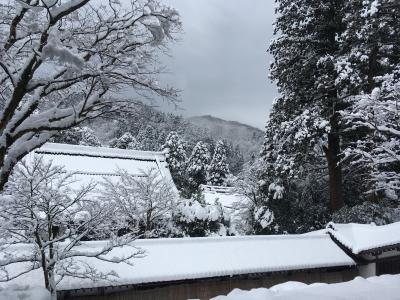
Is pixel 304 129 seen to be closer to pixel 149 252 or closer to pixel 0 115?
pixel 149 252

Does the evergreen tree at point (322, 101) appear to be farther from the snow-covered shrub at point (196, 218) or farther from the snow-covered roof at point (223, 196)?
the snow-covered roof at point (223, 196)

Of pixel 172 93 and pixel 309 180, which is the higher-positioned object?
pixel 172 93

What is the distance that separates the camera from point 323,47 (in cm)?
1994

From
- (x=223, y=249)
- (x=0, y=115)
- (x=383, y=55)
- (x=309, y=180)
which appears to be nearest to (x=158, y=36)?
(x=0, y=115)

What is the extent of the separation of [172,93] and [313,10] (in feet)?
49.2

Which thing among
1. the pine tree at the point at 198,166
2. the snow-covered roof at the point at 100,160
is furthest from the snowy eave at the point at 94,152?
the pine tree at the point at 198,166

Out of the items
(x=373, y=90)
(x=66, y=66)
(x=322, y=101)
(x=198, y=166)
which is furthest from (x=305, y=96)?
(x=198, y=166)

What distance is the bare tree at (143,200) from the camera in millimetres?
16469

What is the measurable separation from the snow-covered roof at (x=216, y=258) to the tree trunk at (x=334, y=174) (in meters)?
4.03

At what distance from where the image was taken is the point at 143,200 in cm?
1738

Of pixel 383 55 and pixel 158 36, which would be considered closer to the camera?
pixel 158 36

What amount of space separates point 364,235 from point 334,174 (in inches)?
211

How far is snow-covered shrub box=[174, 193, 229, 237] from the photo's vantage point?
678 inches

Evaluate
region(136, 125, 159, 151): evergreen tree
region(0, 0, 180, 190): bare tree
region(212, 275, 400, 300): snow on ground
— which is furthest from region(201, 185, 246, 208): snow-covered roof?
region(212, 275, 400, 300): snow on ground
